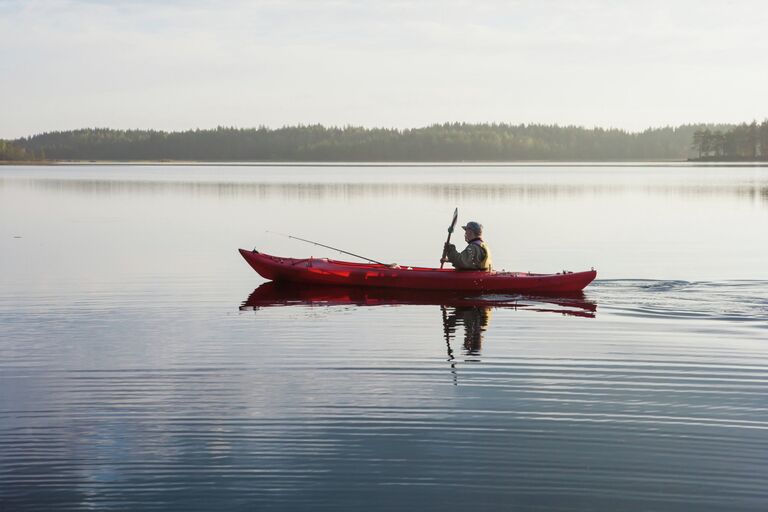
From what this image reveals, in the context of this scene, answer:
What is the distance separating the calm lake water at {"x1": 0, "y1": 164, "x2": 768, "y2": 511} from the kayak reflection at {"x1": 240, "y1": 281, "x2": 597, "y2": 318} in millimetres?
99

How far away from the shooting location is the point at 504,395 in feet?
35.1

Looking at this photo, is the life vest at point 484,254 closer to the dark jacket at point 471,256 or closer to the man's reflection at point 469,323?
the dark jacket at point 471,256

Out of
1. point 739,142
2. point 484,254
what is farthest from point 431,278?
point 739,142

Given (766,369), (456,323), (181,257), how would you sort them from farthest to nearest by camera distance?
1. (181,257)
2. (456,323)
3. (766,369)

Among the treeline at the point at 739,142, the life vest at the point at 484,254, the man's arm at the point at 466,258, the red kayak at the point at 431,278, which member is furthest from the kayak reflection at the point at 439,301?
the treeline at the point at 739,142

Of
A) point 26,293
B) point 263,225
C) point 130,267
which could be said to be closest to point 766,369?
point 26,293

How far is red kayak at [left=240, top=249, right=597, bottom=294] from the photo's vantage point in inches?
741

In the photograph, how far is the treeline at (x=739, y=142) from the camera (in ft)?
559

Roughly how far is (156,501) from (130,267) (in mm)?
16924

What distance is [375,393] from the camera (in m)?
10.7

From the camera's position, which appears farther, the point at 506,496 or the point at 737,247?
the point at 737,247

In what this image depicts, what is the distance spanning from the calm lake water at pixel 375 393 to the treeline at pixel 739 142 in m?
156

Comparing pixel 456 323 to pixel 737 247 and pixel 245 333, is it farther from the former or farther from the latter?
pixel 737 247

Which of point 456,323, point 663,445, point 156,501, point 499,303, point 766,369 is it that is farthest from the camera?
point 499,303
